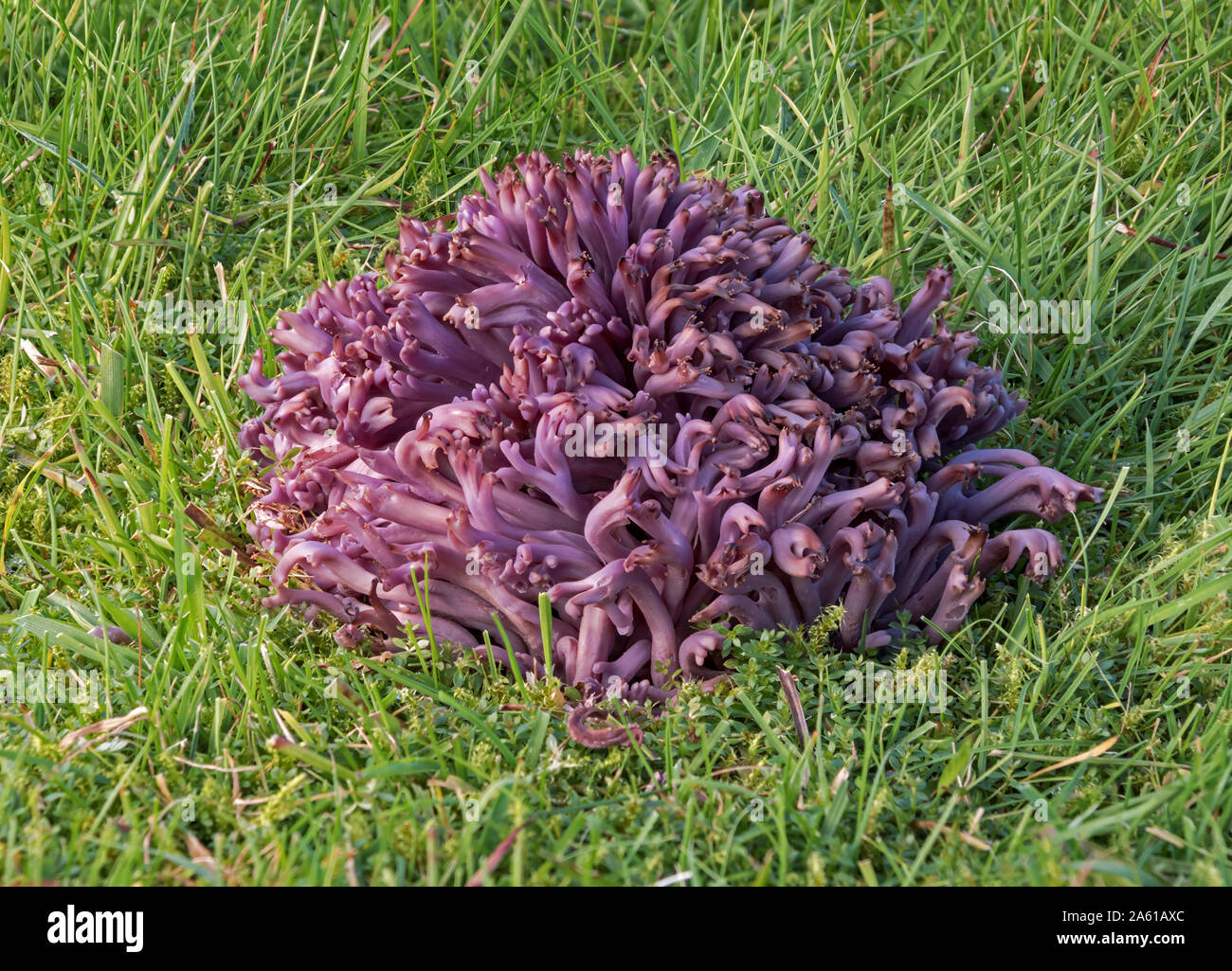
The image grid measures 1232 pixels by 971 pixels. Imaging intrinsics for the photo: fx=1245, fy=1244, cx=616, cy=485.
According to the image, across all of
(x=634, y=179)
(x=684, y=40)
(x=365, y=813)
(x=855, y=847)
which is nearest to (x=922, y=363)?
(x=634, y=179)

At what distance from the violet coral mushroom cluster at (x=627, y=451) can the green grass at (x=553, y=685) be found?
19 centimetres

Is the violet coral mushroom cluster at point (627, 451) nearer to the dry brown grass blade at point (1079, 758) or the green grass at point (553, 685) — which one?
the green grass at point (553, 685)

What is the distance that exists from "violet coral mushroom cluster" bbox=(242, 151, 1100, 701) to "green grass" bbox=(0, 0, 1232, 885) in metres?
0.19

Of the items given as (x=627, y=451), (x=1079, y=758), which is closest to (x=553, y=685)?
(x=627, y=451)

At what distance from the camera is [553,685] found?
3.51 metres

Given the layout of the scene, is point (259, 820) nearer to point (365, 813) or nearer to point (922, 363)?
point (365, 813)

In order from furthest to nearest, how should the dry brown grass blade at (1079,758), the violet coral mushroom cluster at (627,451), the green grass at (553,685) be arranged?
the violet coral mushroom cluster at (627,451) → the dry brown grass blade at (1079,758) → the green grass at (553,685)

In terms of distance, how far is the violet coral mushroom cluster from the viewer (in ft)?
11.8

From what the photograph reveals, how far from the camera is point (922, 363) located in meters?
4.13

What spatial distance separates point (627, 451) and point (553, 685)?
0.70 meters

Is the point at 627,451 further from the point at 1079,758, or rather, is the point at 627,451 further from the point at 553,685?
the point at 1079,758

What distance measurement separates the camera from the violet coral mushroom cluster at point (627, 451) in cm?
358

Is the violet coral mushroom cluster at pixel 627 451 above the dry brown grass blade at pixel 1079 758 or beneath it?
above

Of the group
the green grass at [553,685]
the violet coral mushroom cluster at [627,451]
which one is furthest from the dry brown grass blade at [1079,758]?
the violet coral mushroom cluster at [627,451]
